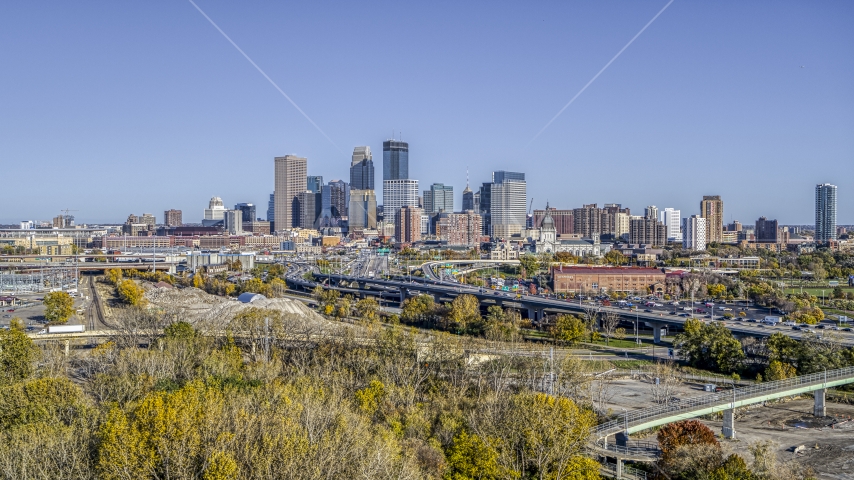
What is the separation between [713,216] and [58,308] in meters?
89.3

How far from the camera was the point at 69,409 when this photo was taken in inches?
560

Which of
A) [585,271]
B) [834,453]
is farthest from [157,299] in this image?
[834,453]

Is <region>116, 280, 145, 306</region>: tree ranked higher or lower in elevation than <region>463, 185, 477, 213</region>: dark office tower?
lower

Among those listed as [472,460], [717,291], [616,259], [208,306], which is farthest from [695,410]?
[616,259]

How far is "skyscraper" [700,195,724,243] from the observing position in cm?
10107

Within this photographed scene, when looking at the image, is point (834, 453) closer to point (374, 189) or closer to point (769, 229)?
point (769, 229)

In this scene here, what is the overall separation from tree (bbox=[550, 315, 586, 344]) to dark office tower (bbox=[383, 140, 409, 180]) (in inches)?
5265

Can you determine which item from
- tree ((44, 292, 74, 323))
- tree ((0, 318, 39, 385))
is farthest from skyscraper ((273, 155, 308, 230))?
tree ((0, 318, 39, 385))

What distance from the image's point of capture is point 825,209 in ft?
354

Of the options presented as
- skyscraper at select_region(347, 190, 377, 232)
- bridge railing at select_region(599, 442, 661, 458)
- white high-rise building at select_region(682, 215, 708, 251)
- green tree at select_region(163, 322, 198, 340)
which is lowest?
bridge railing at select_region(599, 442, 661, 458)

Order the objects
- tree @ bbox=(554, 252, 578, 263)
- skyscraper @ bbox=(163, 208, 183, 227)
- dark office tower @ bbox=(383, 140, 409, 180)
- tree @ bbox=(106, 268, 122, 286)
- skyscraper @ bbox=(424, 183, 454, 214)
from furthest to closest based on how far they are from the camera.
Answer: skyscraper @ bbox=(424, 183, 454, 214) < dark office tower @ bbox=(383, 140, 409, 180) < skyscraper @ bbox=(163, 208, 183, 227) < tree @ bbox=(554, 252, 578, 263) < tree @ bbox=(106, 268, 122, 286)

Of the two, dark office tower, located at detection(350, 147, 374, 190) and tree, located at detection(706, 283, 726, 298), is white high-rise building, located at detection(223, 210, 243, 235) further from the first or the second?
tree, located at detection(706, 283, 726, 298)

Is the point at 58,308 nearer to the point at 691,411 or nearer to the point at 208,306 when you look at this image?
the point at 208,306

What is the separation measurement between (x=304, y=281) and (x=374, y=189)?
11258 centimetres
